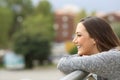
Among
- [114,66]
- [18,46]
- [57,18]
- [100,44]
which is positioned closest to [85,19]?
[100,44]

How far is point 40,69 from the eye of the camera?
920 inches

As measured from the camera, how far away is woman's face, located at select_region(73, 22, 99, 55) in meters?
1.42

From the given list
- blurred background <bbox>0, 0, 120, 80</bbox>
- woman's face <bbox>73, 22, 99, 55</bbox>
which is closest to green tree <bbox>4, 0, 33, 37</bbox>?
blurred background <bbox>0, 0, 120, 80</bbox>

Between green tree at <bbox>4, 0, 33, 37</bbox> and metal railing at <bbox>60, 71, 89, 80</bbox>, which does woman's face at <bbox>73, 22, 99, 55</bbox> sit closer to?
metal railing at <bbox>60, 71, 89, 80</bbox>

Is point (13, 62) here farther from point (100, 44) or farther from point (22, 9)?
point (100, 44)

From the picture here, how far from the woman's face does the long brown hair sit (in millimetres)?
14

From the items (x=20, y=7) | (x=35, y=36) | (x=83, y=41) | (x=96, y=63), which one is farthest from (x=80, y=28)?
(x=20, y=7)

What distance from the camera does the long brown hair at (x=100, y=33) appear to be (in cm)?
142

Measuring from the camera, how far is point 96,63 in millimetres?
1316

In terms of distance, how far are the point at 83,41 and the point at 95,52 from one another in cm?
7

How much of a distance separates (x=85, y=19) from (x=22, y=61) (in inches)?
853

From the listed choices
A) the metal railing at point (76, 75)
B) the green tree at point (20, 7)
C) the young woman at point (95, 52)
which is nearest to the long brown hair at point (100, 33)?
the young woman at point (95, 52)

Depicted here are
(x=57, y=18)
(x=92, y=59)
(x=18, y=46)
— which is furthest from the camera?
(x=57, y=18)

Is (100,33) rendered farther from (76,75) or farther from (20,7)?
(20,7)
